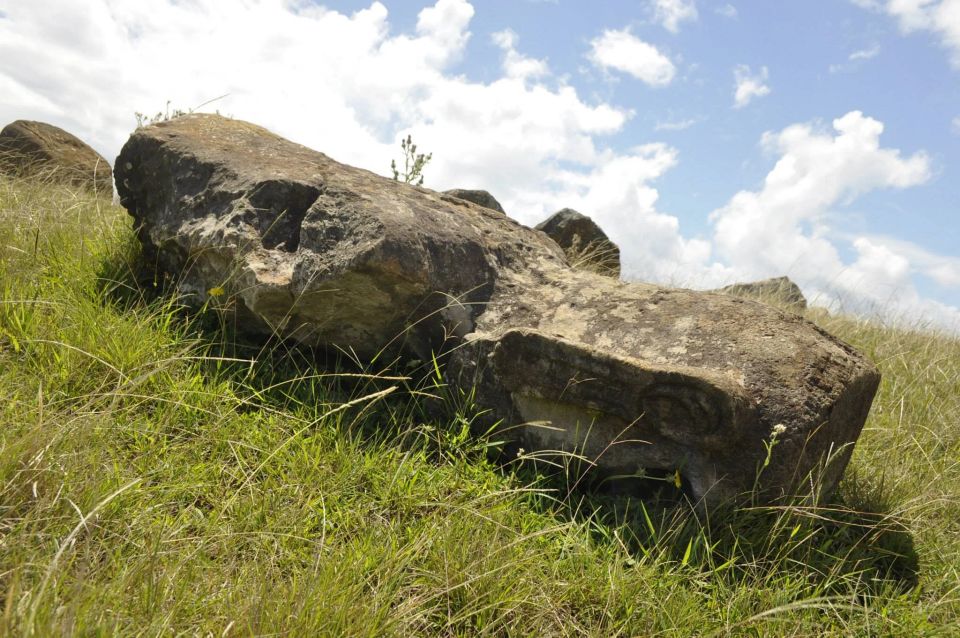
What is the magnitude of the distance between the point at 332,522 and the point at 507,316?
1.27 m

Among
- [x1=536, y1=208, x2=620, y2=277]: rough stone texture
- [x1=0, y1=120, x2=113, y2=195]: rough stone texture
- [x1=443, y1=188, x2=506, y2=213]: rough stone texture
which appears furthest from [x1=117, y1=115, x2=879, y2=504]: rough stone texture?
[x1=0, y1=120, x2=113, y2=195]: rough stone texture

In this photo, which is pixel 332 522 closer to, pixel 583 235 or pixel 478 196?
pixel 478 196

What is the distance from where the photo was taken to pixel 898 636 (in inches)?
86.0

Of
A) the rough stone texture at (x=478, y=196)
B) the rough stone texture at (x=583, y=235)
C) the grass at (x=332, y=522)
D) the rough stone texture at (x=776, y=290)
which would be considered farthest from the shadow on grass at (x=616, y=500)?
the rough stone texture at (x=776, y=290)

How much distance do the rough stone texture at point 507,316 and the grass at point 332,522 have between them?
183mm

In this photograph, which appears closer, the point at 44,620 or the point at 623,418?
the point at 44,620

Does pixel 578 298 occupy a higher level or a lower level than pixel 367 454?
higher

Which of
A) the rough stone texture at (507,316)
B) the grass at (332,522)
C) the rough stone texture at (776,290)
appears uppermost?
the rough stone texture at (776,290)

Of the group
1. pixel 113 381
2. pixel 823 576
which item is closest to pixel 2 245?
pixel 113 381

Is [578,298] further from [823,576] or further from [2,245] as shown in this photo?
[2,245]

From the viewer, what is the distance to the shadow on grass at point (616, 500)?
2355 mm

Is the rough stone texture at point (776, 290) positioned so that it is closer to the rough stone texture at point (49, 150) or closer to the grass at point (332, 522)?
the grass at point (332, 522)

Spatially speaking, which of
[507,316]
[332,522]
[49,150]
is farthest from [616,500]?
[49,150]

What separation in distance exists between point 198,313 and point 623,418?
202cm
